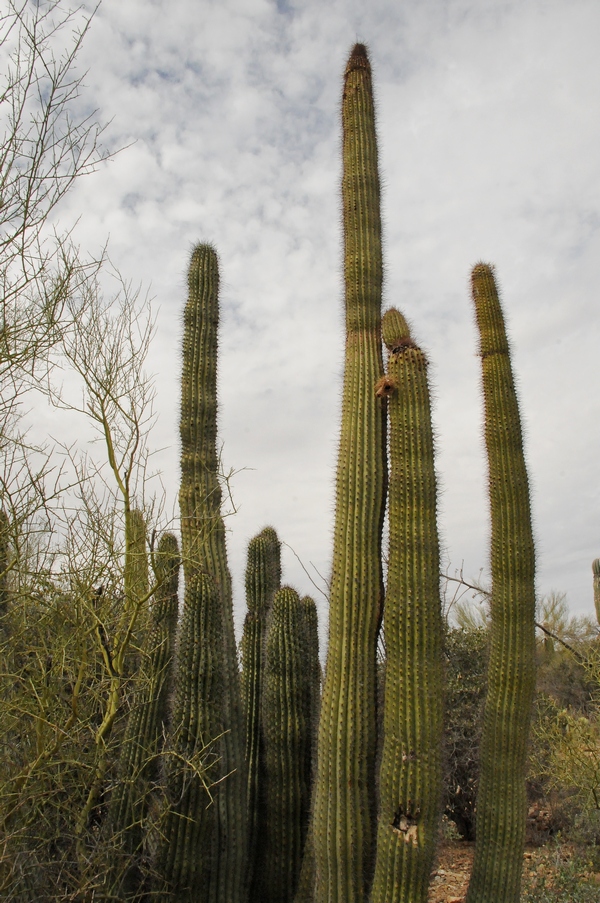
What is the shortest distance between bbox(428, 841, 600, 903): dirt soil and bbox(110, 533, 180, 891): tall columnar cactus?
377cm

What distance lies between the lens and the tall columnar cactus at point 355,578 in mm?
4238

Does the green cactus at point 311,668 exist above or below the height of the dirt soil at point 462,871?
above

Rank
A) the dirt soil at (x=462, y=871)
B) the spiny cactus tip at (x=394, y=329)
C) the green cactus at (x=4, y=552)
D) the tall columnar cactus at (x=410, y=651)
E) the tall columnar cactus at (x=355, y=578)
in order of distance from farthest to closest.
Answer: the dirt soil at (x=462, y=871) → the spiny cactus tip at (x=394, y=329) → the tall columnar cactus at (x=355, y=578) → the tall columnar cactus at (x=410, y=651) → the green cactus at (x=4, y=552)

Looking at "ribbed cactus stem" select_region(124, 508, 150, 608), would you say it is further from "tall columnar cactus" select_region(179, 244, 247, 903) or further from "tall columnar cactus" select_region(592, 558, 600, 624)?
"tall columnar cactus" select_region(592, 558, 600, 624)

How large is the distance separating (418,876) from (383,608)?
1.49 metres

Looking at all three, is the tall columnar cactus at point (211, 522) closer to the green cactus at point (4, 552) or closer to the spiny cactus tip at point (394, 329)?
the green cactus at point (4, 552)

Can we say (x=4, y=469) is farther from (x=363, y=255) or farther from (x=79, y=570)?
(x=363, y=255)

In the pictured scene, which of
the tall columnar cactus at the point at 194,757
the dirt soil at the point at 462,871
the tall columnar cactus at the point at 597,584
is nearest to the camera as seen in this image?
the tall columnar cactus at the point at 194,757

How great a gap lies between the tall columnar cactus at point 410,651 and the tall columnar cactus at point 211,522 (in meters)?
1.22

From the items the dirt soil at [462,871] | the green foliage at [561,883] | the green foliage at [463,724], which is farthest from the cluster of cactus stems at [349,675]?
the green foliage at [463,724]

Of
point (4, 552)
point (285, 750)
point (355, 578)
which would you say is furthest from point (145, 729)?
point (355, 578)

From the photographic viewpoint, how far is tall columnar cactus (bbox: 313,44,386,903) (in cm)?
424

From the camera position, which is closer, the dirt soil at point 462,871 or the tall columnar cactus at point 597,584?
the dirt soil at point 462,871

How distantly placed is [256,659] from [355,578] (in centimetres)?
190
